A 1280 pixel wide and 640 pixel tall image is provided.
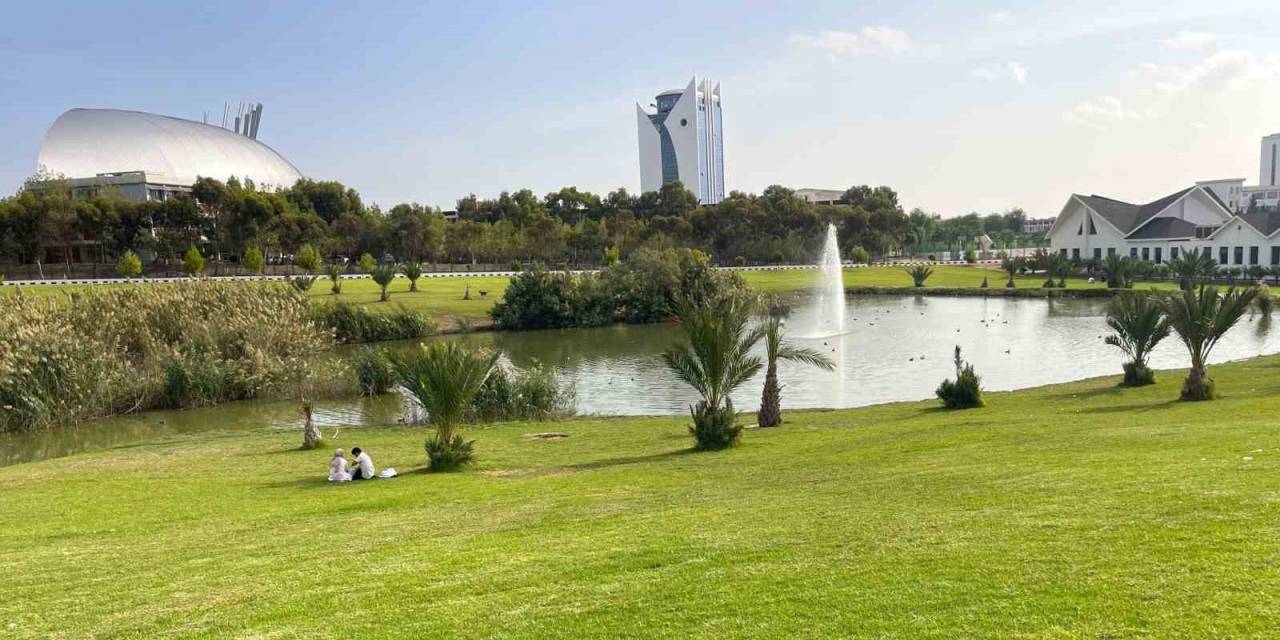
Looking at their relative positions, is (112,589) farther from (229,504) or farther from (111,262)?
(111,262)

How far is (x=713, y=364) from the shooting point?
51.4 feet

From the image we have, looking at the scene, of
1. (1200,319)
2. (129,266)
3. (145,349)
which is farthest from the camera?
(129,266)

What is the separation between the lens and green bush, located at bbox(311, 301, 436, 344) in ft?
139

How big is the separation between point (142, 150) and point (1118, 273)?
123m

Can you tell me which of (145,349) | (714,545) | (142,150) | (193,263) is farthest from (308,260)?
(142,150)

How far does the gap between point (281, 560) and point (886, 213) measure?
3812 inches

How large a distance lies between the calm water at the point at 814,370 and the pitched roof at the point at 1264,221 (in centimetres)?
2725

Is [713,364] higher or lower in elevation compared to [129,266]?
lower

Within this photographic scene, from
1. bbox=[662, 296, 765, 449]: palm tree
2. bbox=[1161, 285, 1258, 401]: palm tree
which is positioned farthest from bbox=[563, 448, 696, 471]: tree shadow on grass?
bbox=[1161, 285, 1258, 401]: palm tree

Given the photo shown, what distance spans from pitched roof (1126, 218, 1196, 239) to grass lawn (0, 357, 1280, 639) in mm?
68817

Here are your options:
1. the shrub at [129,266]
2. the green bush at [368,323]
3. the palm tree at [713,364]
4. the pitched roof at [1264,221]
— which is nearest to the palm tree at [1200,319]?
the palm tree at [713,364]

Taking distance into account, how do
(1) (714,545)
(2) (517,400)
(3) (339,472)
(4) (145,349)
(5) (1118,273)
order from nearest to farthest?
(1) (714,545) → (3) (339,472) → (2) (517,400) → (4) (145,349) → (5) (1118,273)

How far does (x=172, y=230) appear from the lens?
72500mm

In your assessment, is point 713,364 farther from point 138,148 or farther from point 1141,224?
point 138,148
